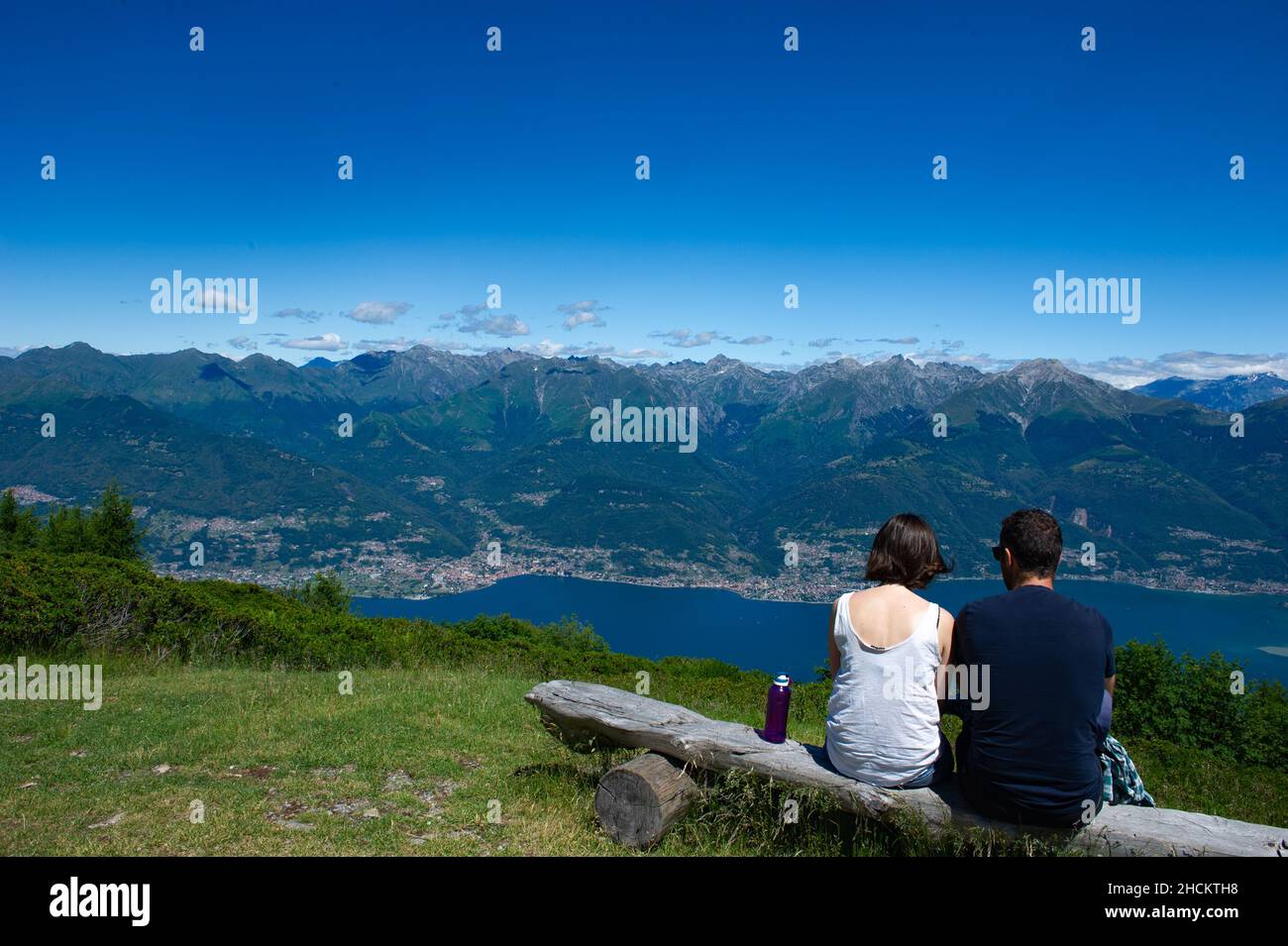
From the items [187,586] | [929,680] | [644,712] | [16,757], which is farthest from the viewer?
[187,586]

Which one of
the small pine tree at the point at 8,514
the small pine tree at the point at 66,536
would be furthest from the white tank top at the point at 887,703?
the small pine tree at the point at 8,514

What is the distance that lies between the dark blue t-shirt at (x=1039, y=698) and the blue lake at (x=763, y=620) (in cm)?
11334

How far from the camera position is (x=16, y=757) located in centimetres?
854

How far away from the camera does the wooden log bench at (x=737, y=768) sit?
18.1ft

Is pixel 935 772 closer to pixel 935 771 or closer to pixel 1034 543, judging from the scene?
pixel 935 771

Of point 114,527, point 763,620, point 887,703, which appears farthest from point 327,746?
point 763,620

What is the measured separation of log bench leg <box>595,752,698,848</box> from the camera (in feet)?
22.1

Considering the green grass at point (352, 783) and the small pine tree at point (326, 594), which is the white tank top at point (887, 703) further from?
the small pine tree at point (326, 594)

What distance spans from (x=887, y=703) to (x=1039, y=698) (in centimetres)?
108

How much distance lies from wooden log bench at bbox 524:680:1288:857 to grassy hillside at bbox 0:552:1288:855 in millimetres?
204

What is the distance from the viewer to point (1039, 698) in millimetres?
5402

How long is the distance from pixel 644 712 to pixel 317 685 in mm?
6885
